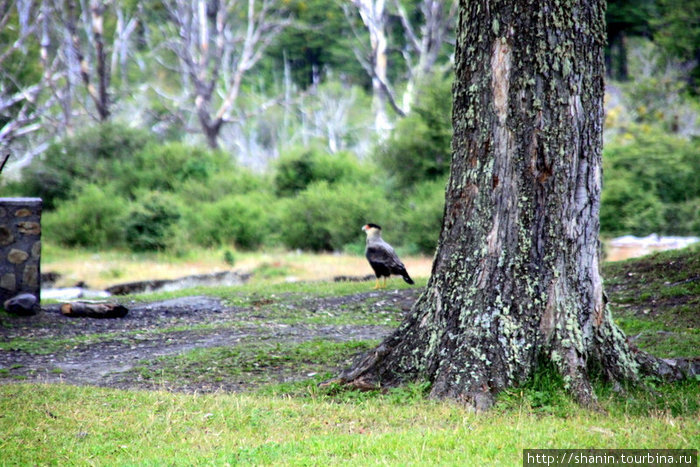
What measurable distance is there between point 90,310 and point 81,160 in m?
18.4

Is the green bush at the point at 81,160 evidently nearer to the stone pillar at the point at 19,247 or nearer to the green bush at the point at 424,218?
the green bush at the point at 424,218

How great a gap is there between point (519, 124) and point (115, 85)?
139 feet

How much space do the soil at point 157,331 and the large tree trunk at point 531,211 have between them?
213 cm

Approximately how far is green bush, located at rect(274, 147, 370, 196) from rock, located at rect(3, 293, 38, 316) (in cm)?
1619

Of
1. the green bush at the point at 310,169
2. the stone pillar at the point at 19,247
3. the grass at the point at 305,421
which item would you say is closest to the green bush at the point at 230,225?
the green bush at the point at 310,169

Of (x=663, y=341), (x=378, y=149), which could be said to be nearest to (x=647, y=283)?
(x=663, y=341)

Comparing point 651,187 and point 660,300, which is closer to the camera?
point 660,300

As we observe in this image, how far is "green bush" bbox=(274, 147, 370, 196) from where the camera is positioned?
25359 millimetres

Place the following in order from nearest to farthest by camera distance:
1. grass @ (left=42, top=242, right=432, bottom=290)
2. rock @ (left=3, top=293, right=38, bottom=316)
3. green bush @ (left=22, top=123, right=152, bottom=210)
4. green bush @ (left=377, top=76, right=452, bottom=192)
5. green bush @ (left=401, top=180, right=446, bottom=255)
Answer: rock @ (left=3, top=293, right=38, bottom=316)
grass @ (left=42, top=242, right=432, bottom=290)
green bush @ (left=401, top=180, right=446, bottom=255)
green bush @ (left=377, top=76, right=452, bottom=192)
green bush @ (left=22, top=123, right=152, bottom=210)

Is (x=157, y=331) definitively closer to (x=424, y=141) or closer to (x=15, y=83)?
(x=424, y=141)

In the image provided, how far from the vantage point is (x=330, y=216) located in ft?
69.3

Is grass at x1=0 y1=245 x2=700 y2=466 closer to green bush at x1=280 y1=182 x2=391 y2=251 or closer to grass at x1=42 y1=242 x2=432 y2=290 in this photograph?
grass at x1=42 y1=242 x2=432 y2=290

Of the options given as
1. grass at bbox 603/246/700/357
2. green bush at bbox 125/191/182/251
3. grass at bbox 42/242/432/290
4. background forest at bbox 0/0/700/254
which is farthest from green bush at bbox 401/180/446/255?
grass at bbox 603/246/700/357

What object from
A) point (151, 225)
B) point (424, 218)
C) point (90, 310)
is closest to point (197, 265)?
point (151, 225)
